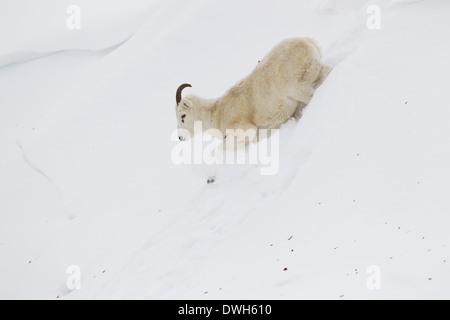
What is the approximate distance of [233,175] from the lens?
31.3 ft

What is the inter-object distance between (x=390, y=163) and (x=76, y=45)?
14.6 metres

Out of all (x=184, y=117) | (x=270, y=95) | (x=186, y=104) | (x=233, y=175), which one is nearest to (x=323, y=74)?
(x=270, y=95)

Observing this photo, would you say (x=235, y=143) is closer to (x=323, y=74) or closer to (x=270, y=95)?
(x=270, y=95)

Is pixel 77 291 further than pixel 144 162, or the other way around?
pixel 144 162

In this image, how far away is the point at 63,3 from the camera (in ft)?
82.7

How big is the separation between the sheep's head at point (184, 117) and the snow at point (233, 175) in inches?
37.2

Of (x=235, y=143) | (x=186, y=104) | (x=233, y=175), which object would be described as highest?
(x=186, y=104)

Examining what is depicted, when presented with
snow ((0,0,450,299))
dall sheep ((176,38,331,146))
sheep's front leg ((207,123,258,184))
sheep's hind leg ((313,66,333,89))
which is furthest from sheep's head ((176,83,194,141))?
sheep's hind leg ((313,66,333,89))

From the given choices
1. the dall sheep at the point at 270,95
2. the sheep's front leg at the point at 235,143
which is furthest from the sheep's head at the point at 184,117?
the sheep's front leg at the point at 235,143

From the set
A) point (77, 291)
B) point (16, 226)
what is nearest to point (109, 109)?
point (16, 226)

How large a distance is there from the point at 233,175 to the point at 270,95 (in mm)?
1755

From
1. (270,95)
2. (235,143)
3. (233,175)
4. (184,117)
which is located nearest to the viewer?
(270,95)
